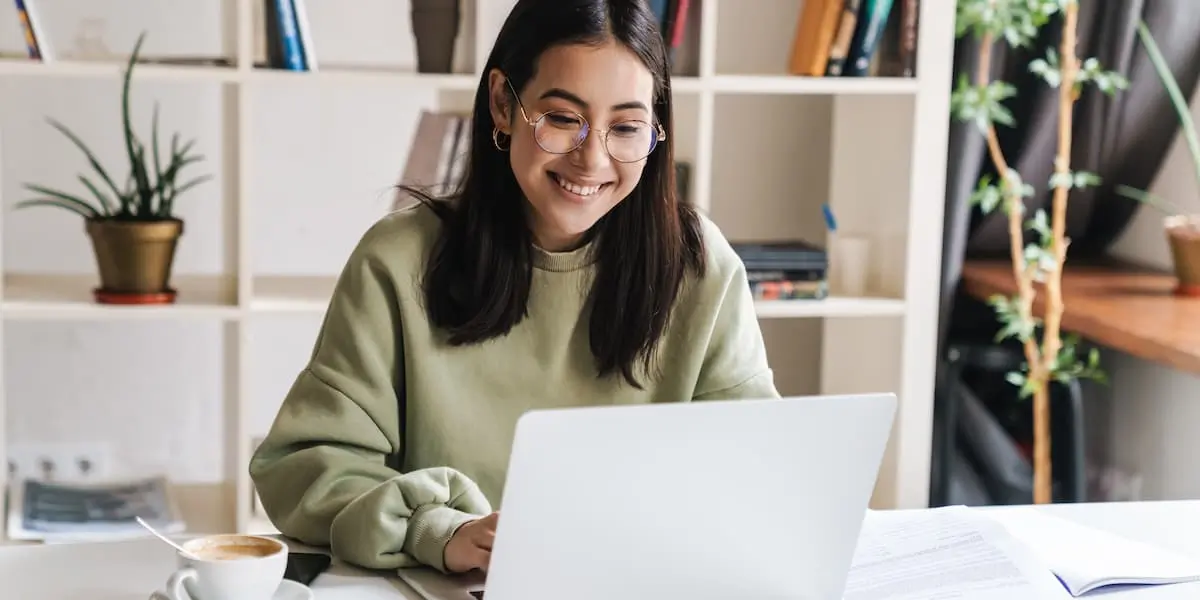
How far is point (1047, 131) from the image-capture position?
3039mm

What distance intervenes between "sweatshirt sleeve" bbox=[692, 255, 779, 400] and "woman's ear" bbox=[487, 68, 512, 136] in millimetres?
310

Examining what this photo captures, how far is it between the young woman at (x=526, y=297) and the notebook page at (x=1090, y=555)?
339mm

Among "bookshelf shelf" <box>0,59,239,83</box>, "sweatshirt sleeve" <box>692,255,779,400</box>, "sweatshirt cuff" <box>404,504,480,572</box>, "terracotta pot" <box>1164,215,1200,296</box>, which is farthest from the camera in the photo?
"terracotta pot" <box>1164,215,1200,296</box>

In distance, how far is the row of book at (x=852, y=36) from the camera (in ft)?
8.80

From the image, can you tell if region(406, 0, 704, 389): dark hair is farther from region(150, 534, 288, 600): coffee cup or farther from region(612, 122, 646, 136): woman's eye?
region(150, 534, 288, 600): coffee cup

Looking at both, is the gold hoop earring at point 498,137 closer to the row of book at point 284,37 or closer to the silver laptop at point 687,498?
the silver laptop at point 687,498

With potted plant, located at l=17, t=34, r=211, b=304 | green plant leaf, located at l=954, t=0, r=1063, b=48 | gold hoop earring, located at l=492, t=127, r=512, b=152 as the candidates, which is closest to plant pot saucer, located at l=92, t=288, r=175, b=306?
potted plant, located at l=17, t=34, r=211, b=304

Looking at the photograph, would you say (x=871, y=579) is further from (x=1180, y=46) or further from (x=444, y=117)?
(x=1180, y=46)

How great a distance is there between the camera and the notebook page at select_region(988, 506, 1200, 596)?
4.53 feet

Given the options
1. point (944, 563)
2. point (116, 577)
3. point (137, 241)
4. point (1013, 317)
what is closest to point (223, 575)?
point (116, 577)

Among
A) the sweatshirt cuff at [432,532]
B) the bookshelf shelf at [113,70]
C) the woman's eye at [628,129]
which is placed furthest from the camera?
the bookshelf shelf at [113,70]

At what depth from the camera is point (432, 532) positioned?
1315 millimetres

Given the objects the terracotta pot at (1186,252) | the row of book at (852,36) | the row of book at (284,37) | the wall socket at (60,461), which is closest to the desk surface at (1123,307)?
the terracotta pot at (1186,252)

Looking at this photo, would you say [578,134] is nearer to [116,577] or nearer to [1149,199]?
[116,577]
